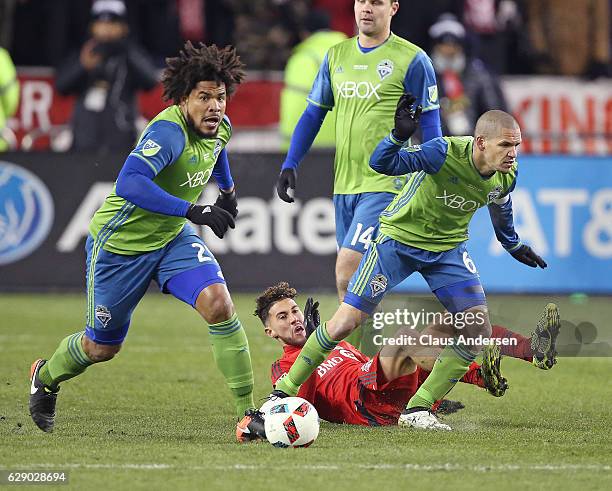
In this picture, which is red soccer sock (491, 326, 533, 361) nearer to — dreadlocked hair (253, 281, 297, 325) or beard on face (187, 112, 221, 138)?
dreadlocked hair (253, 281, 297, 325)

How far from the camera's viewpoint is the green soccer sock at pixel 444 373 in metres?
7.64

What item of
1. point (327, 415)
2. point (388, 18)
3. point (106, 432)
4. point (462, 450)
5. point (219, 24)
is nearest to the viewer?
point (462, 450)

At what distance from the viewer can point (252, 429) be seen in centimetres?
713

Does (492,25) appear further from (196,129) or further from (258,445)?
(258,445)

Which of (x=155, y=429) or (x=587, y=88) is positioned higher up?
(x=587, y=88)

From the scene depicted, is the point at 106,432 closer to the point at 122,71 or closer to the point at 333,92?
the point at 333,92

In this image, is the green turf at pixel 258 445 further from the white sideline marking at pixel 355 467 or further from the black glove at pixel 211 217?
the black glove at pixel 211 217

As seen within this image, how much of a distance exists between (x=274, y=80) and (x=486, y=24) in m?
2.89

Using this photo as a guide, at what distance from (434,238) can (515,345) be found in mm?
768

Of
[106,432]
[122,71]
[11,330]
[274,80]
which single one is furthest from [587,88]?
[106,432]

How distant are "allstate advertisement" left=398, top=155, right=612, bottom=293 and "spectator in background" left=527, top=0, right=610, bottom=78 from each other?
4458mm

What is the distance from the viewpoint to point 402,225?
25.3ft

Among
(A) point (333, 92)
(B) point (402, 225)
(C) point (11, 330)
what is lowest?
(C) point (11, 330)

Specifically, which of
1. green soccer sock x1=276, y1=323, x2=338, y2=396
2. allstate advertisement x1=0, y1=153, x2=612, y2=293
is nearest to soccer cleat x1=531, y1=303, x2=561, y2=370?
green soccer sock x1=276, y1=323, x2=338, y2=396
